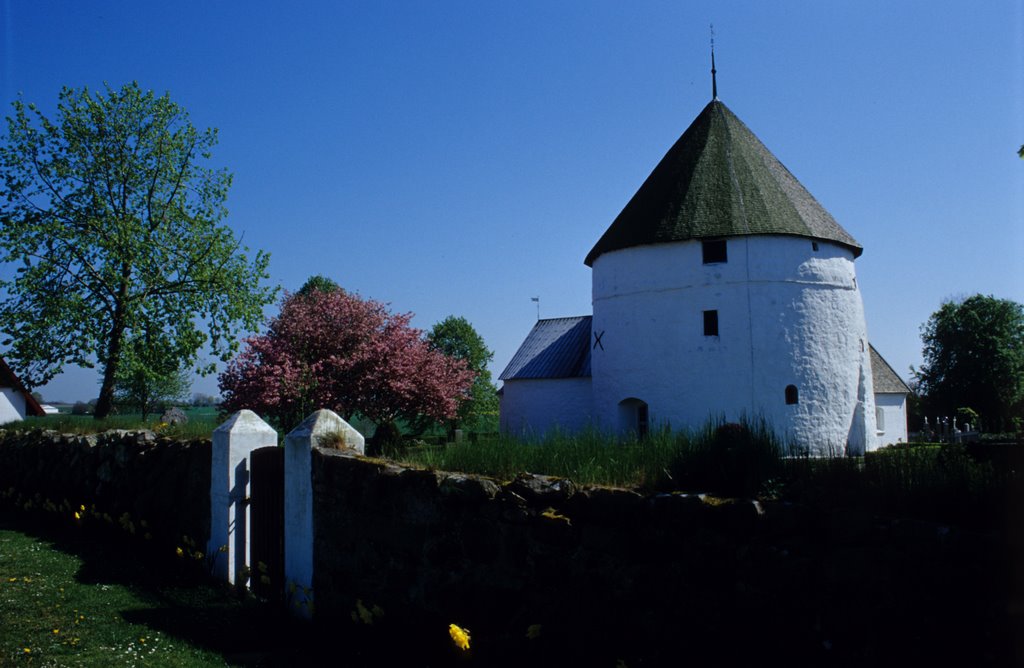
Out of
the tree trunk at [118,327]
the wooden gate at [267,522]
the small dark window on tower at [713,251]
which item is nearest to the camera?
the wooden gate at [267,522]

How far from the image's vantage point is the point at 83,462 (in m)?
12.6

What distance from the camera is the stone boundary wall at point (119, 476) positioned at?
9.68 m

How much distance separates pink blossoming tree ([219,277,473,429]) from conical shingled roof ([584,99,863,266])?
22.5ft

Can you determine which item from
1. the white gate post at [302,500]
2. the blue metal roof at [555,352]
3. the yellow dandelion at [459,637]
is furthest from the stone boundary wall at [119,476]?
the blue metal roof at [555,352]

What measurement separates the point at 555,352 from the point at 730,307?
27.5 ft

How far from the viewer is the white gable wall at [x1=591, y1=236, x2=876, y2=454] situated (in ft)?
67.9

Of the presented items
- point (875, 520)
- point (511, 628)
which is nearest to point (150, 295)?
point (511, 628)

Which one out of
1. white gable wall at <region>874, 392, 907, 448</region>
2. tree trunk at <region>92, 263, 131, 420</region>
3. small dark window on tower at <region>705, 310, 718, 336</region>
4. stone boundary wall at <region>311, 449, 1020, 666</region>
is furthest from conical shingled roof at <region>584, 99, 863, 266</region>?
stone boundary wall at <region>311, 449, 1020, 666</region>

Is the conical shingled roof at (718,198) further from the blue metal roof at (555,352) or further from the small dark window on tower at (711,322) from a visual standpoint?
the blue metal roof at (555,352)

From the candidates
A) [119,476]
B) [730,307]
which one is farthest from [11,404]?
[730,307]

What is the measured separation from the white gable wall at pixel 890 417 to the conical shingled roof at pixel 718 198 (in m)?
8.18

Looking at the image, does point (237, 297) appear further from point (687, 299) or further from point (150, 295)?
point (687, 299)

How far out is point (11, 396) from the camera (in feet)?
102

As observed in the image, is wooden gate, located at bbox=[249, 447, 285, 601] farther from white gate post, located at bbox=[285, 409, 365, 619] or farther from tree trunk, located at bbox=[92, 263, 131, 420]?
tree trunk, located at bbox=[92, 263, 131, 420]
